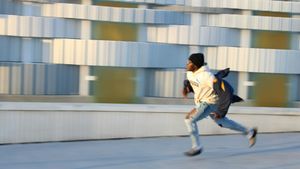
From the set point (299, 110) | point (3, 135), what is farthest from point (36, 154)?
point (299, 110)

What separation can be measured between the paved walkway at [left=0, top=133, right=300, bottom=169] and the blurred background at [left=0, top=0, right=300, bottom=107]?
96.6 inches

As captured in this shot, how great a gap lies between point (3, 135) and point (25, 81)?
109 inches

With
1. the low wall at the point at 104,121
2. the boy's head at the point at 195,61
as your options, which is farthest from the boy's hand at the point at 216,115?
the low wall at the point at 104,121

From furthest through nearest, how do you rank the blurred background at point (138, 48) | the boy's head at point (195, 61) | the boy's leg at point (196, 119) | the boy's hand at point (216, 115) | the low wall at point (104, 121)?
the blurred background at point (138, 48) → the low wall at point (104, 121) → the boy's hand at point (216, 115) → the boy's leg at point (196, 119) → the boy's head at point (195, 61)

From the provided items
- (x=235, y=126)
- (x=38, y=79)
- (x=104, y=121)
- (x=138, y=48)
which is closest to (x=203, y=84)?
(x=235, y=126)

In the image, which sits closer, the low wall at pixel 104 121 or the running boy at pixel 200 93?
the running boy at pixel 200 93

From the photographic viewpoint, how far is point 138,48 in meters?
12.0

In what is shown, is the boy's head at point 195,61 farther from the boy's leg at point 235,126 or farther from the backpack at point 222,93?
the boy's leg at point 235,126

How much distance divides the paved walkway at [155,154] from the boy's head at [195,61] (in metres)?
1.14

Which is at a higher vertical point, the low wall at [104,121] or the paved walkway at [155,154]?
the low wall at [104,121]

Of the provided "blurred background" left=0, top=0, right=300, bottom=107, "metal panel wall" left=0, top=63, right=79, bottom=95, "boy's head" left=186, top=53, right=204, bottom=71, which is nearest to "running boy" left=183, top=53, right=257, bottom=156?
"boy's head" left=186, top=53, right=204, bottom=71

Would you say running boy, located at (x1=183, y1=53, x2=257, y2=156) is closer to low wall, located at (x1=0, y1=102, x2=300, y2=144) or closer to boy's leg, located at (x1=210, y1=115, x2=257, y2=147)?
boy's leg, located at (x1=210, y1=115, x2=257, y2=147)

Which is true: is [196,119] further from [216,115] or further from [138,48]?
[138,48]

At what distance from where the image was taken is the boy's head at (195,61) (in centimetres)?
770
